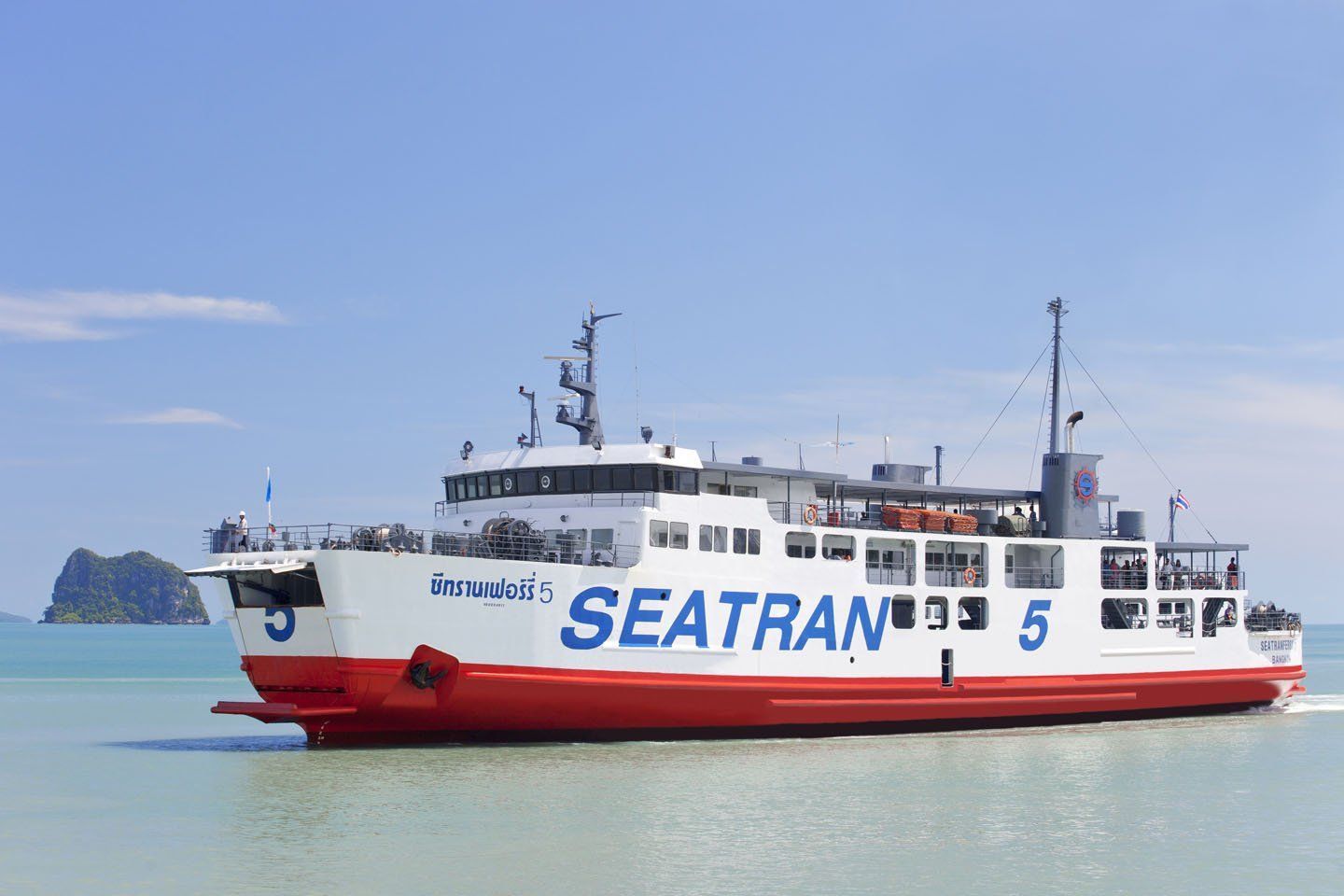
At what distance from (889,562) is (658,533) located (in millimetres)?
6003

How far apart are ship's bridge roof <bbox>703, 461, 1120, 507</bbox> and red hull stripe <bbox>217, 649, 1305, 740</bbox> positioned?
4114 mm

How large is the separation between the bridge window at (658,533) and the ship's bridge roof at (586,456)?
3.90 feet

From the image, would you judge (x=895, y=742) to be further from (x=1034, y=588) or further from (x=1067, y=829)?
(x=1067, y=829)

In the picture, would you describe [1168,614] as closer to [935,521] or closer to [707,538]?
[935,521]

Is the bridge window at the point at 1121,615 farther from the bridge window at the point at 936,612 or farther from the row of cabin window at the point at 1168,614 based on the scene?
the bridge window at the point at 936,612

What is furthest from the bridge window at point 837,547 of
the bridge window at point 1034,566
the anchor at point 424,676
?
the anchor at point 424,676

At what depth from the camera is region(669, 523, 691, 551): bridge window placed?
2564 centimetres

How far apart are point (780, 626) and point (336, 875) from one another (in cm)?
1222

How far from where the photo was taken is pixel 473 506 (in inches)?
1118

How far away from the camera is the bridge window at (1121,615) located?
31.9 m

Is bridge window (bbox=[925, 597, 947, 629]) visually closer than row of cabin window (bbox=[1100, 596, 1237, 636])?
Yes

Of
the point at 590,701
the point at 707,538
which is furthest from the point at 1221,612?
the point at 590,701

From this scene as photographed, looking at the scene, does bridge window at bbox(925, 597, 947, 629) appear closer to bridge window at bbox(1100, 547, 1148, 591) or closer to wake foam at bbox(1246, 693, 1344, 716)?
bridge window at bbox(1100, 547, 1148, 591)

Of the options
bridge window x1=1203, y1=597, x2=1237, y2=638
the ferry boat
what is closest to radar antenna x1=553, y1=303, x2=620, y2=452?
the ferry boat
